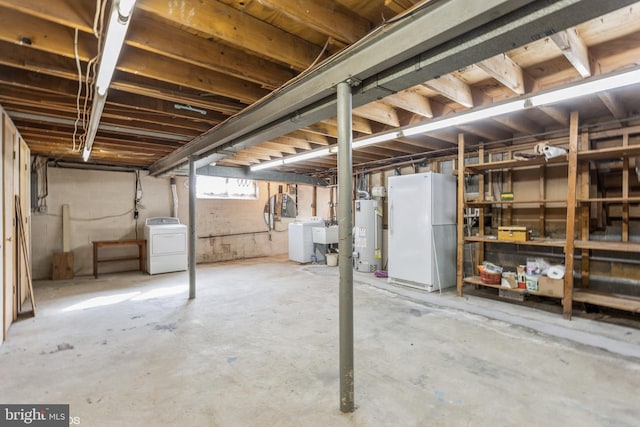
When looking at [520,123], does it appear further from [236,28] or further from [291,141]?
[236,28]

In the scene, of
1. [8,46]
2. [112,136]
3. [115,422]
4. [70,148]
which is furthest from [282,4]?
[70,148]

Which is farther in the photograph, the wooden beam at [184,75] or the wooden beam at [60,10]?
the wooden beam at [184,75]

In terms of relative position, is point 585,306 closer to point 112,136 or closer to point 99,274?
point 112,136

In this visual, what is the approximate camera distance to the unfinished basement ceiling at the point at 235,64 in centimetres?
169

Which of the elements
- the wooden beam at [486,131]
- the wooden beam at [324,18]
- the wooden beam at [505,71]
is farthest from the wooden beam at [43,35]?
the wooden beam at [486,131]

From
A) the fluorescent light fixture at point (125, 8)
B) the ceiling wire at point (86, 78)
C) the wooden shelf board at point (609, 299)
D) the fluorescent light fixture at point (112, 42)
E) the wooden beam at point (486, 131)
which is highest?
the wooden beam at point (486, 131)

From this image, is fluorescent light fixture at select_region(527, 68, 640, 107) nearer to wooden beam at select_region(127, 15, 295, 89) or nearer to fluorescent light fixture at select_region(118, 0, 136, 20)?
wooden beam at select_region(127, 15, 295, 89)

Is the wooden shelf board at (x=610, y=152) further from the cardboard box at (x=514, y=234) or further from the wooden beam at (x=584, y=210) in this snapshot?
the cardboard box at (x=514, y=234)

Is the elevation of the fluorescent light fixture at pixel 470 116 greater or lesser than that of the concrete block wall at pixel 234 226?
greater

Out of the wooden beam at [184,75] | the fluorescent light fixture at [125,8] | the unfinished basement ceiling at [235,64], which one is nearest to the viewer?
the fluorescent light fixture at [125,8]

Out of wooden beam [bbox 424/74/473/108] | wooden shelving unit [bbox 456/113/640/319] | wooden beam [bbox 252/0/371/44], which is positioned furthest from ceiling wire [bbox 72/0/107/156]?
wooden shelving unit [bbox 456/113/640/319]

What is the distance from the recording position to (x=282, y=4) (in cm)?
153

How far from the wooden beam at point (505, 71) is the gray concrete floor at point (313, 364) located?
222cm

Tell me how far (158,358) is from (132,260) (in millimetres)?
4577
